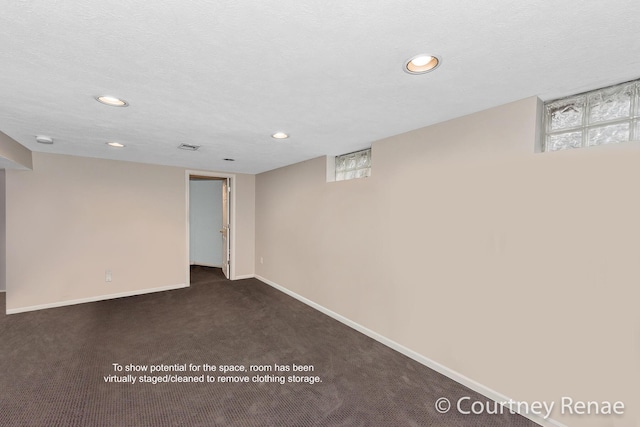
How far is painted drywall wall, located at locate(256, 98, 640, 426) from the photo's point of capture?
153 centimetres

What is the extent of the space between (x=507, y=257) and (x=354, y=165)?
2.00 metres

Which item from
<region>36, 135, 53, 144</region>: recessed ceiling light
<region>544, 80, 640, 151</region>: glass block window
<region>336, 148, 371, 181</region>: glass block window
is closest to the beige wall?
<region>36, 135, 53, 144</region>: recessed ceiling light

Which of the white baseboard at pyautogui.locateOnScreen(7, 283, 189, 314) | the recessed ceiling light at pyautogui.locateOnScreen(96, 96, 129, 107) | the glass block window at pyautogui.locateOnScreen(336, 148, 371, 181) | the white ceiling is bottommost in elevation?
the white baseboard at pyautogui.locateOnScreen(7, 283, 189, 314)

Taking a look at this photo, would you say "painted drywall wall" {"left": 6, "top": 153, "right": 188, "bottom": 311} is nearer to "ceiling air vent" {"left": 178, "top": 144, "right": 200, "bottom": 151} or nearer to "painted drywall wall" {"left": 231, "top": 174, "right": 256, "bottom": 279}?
"painted drywall wall" {"left": 231, "top": 174, "right": 256, "bottom": 279}

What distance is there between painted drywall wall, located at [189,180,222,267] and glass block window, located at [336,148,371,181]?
4.14 metres

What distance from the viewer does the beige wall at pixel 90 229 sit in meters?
3.57

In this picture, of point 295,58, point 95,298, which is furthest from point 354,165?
point 95,298

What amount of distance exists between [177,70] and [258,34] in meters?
0.60

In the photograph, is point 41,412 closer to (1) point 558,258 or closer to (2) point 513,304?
(2) point 513,304

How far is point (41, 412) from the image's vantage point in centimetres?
182

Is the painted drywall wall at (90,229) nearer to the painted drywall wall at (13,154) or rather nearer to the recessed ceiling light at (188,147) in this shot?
the painted drywall wall at (13,154)

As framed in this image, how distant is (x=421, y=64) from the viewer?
1438mm

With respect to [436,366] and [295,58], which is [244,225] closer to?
[436,366]

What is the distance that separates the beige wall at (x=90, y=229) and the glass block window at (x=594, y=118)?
498cm
